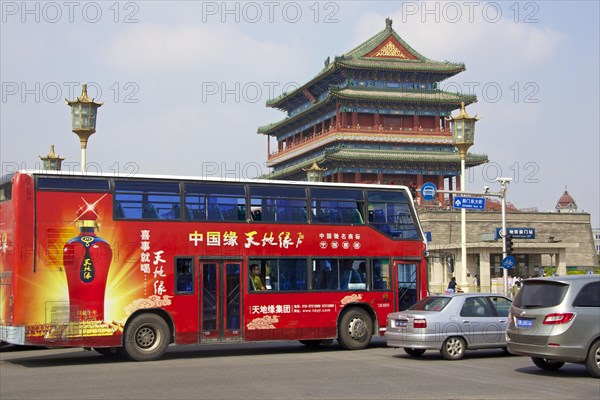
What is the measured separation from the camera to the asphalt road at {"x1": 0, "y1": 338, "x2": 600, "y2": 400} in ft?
35.4

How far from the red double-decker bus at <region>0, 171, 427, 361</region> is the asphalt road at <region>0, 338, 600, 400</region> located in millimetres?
693

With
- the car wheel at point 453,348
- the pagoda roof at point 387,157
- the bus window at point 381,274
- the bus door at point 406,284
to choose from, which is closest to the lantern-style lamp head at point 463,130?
the bus door at point 406,284

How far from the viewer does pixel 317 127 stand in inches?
2665

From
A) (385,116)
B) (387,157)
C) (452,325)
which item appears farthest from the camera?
(385,116)

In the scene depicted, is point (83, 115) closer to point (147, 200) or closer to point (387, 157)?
point (147, 200)

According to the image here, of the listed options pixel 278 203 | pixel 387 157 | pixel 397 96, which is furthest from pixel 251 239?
pixel 397 96

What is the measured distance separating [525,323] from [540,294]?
53 centimetres

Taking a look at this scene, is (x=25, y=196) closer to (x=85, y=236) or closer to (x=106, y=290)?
(x=85, y=236)

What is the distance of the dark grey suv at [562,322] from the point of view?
12227 millimetres

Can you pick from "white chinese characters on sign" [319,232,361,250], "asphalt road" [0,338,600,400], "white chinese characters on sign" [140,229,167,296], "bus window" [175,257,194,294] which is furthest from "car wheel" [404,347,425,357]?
"white chinese characters on sign" [140,229,167,296]

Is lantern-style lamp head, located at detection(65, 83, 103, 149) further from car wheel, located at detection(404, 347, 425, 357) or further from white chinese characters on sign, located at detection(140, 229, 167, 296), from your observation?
car wheel, located at detection(404, 347, 425, 357)

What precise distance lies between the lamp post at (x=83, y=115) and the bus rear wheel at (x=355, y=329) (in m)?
11.4

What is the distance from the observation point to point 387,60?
63.3 metres

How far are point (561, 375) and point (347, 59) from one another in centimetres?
5068
